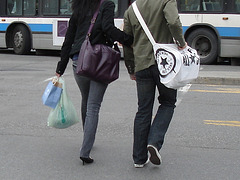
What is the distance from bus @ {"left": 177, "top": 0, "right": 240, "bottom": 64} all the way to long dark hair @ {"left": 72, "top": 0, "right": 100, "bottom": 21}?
9175 mm

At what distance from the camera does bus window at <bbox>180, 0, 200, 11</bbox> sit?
44.0ft

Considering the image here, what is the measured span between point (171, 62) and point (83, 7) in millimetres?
967

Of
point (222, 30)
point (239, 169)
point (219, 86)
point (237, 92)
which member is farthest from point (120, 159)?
point (222, 30)

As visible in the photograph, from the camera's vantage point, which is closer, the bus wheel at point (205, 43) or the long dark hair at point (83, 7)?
the long dark hair at point (83, 7)

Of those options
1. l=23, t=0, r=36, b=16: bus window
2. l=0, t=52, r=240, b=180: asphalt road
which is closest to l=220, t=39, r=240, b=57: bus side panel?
l=0, t=52, r=240, b=180: asphalt road

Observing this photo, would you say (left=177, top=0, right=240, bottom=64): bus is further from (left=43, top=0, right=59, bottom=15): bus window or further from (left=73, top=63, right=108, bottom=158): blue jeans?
(left=73, top=63, right=108, bottom=158): blue jeans

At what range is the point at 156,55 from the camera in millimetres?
4109

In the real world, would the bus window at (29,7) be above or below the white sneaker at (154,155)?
above

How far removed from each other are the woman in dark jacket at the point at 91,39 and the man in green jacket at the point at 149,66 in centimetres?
15

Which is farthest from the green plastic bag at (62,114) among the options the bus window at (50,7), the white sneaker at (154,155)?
the bus window at (50,7)

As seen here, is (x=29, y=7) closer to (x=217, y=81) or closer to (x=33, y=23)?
(x=33, y=23)

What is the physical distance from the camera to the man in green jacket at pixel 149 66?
407 centimetres

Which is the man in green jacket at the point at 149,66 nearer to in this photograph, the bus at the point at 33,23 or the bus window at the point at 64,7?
the bus at the point at 33,23

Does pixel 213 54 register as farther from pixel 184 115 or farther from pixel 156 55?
pixel 156 55
